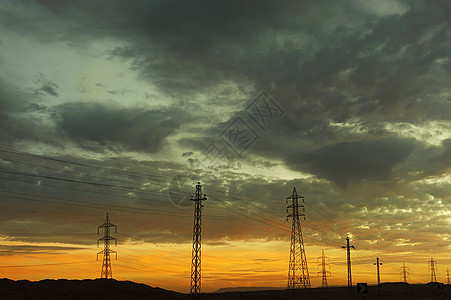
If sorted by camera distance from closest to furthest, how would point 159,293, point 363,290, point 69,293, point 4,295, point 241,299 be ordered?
point 363,290 → point 4,295 → point 69,293 → point 159,293 → point 241,299

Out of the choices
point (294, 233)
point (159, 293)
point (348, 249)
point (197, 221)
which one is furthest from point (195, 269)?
point (348, 249)

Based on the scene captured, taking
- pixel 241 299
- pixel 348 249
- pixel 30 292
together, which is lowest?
pixel 241 299

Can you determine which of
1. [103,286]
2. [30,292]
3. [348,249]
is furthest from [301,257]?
[30,292]

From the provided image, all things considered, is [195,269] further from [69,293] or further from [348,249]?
[348,249]

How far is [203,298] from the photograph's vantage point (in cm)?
11900

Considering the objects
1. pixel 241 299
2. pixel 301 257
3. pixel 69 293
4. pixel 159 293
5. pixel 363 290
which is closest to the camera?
pixel 363 290

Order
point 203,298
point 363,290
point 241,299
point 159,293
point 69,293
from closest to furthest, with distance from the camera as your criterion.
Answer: point 363,290
point 69,293
point 159,293
point 203,298
point 241,299

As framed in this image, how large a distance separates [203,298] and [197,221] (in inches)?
2099

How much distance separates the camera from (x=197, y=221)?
73000 mm

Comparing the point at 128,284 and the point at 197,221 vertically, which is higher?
the point at 197,221

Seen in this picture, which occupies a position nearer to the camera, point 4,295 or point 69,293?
point 4,295

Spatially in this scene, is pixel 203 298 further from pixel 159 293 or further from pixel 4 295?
pixel 4 295

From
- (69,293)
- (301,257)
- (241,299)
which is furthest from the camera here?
(241,299)

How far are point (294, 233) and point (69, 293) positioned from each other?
41.4 metres
